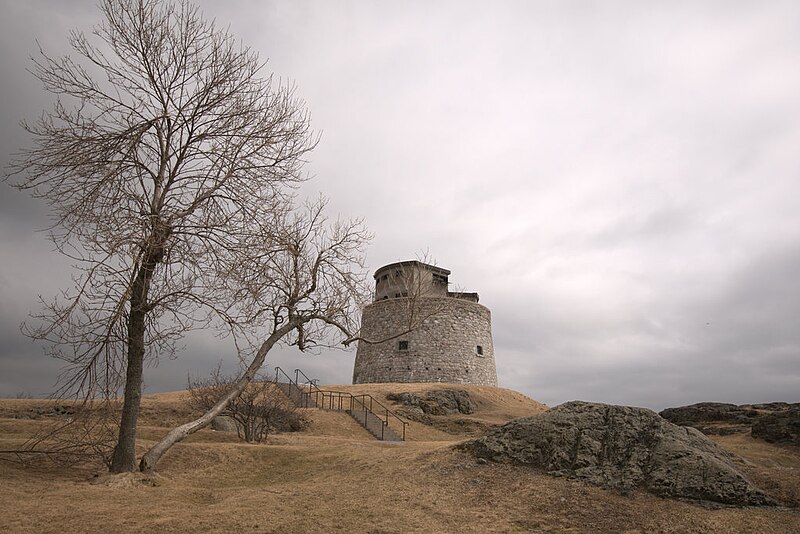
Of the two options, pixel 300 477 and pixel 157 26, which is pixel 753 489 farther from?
pixel 157 26

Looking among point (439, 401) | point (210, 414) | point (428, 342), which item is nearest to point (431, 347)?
point (428, 342)

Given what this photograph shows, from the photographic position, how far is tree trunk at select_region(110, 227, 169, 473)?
33.1 feet

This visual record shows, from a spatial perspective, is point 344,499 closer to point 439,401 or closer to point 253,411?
point 253,411

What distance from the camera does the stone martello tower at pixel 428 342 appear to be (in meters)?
34.3

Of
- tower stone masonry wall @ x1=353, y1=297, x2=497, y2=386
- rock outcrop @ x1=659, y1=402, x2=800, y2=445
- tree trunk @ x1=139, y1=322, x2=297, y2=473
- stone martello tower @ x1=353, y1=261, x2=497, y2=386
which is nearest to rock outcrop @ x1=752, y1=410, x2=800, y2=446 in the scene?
rock outcrop @ x1=659, y1=402, x2=800, y2=445

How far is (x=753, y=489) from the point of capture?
331 inches

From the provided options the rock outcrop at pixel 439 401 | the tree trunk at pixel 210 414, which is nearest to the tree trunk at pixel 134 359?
the tree trunk at pixel 210 414

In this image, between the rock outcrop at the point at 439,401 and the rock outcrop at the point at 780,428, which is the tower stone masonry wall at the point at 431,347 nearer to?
the rock outcrop at the point at 439,401

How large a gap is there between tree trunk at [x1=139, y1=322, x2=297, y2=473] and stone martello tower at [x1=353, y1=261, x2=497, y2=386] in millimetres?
20581

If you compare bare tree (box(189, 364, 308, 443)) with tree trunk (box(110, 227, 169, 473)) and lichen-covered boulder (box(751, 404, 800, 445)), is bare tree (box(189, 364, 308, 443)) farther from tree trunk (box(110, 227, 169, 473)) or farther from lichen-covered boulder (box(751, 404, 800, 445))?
lichen-covered boulder (box(751, 404, 800, 445))

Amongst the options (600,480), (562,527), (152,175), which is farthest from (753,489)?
(152,175)

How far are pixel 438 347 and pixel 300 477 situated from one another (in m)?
24.0

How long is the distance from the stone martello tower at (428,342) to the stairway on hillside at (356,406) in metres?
8.93

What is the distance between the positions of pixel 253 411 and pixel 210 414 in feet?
13.3
